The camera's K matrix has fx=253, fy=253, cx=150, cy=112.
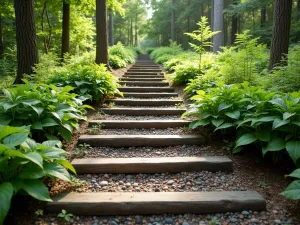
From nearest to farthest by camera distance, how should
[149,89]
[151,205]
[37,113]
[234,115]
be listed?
1. [151,205]
2. [37,113]
3. [234,115]
4. [149,89]

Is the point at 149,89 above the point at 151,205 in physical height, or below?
above

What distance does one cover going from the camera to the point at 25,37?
651 centimetres

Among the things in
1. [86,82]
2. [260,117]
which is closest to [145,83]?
[86,82]

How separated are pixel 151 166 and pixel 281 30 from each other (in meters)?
4.69

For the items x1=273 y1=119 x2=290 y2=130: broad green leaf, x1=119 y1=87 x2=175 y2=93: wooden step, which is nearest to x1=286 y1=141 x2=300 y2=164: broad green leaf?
x1=273 y1=119 x2=290 y2=130: broad green leaf

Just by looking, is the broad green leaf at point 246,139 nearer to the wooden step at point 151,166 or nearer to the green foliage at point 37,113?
the wooden step at point 151,166

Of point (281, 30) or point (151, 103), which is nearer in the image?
point (281, 30)

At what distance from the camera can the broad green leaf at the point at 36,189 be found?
95.3 inches

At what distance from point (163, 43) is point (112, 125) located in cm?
3971

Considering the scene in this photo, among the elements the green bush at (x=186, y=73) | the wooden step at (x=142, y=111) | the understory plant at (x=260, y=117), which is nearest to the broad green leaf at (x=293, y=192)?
the understory plant at (x=260, y=117)

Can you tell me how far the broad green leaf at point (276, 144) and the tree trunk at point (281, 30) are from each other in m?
3.23

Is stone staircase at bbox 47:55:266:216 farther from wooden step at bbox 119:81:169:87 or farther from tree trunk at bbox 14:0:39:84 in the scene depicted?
wooden step at bbox 119:81:169:87

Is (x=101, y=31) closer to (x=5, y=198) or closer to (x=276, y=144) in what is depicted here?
(x=276, y=144)

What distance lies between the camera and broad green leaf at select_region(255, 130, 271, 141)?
3.31 meters
